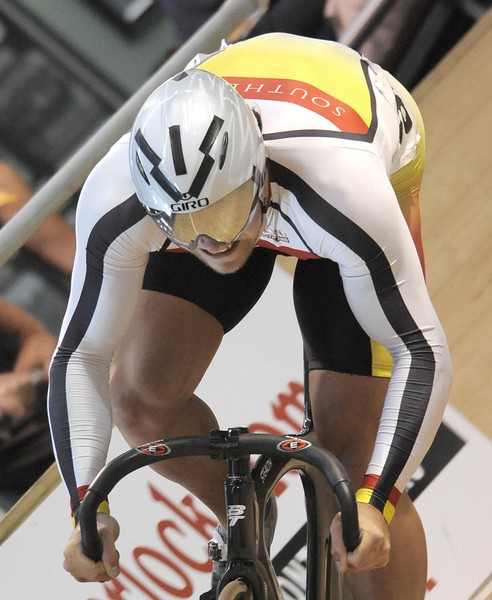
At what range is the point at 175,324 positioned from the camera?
2416 mm

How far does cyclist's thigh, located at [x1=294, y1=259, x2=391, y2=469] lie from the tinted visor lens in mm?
415

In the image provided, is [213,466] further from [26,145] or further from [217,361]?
[26,145]

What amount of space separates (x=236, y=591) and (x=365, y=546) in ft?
0.80

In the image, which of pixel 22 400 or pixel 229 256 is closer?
pixel 229 256

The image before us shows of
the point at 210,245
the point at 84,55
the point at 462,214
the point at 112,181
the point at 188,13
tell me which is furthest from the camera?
the point at 84,55

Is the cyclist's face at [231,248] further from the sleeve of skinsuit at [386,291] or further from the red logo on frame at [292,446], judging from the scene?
the red logo on frame at [292,446]

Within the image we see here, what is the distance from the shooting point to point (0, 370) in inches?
147

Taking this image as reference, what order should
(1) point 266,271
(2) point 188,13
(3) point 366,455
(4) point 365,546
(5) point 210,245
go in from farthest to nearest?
(2) point 188,13, (1) point 266,271, (3) point 366,455, (5) point 210,245, (4) point 365,546

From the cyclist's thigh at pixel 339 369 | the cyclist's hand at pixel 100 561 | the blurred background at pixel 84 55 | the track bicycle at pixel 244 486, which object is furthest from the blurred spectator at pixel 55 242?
the cyclist's hand at pixel 100 561

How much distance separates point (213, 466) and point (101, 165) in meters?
0.67

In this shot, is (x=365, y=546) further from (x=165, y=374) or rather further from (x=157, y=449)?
(x=165, y=374)

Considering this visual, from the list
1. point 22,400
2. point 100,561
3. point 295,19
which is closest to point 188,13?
point 295,19

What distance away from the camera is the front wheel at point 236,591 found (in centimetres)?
203


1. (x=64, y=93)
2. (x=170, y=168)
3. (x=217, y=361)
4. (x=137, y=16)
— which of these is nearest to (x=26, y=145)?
(x=64, y=93)
